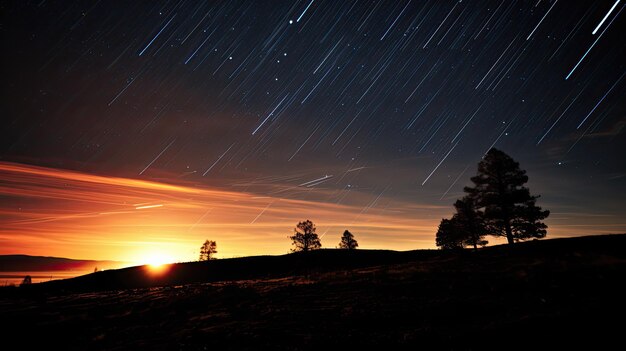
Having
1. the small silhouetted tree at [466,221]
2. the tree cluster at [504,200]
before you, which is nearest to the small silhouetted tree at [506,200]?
the tree cluster at [504,200]

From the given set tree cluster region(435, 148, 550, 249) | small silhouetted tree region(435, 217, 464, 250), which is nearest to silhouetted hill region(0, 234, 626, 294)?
tree cluster region(435, 148, 550, 249)

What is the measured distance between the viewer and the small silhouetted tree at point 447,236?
46.7 meters

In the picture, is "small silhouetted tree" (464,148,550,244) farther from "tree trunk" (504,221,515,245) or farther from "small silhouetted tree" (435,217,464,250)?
"small silhouetted tree" (435,217,464,250)

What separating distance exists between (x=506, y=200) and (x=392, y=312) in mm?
21169

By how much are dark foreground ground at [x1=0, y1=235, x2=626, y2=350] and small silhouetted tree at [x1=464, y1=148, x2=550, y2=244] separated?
11.8ft

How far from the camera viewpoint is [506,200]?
27.9 metres

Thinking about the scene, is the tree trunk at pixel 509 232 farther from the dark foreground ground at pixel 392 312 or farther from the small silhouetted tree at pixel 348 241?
the small silhouetted tree at pixel 348 241

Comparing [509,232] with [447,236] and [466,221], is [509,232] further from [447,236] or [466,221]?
[447,236]

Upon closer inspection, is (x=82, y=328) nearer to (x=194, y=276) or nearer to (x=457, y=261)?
(x=194, y=276)

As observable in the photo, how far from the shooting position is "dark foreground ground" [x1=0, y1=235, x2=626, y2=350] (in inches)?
374

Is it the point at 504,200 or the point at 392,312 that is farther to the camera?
the point at 504,200

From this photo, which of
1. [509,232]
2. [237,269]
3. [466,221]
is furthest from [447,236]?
[237,269]

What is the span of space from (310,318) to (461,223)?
34.7 meters

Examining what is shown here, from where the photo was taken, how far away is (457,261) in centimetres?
2223
